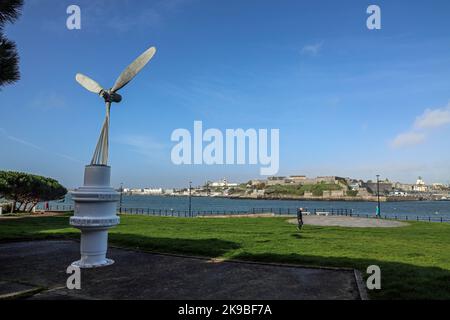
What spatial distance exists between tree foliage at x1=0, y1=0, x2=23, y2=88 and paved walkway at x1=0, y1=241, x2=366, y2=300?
19.6 ft

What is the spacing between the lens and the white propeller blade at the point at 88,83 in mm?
12898

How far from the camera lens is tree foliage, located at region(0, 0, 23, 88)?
11723 millimetres

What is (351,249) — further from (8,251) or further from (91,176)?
(8,251)

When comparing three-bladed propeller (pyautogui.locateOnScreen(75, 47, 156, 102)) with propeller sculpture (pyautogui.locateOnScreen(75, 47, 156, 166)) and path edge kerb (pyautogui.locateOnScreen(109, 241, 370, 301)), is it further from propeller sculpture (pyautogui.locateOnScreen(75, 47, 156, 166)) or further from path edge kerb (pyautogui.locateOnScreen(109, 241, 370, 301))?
path edge kerb (pyautogui.locateOnScreen(109, 241, 370, 301))

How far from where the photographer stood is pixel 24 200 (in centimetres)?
4603

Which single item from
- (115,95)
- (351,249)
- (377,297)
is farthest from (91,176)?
(351,249)

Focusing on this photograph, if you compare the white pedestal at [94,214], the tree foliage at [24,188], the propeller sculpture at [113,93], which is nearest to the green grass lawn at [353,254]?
the white pedestal at [94,214]

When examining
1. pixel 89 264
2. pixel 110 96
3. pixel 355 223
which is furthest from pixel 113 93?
pixel 355 223

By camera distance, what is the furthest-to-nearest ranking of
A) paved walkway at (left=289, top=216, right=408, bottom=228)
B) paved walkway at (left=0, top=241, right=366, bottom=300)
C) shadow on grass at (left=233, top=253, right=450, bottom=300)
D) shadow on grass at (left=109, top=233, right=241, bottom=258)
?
paved walkway at (left=289, top=216, right=408, bottom=228) < shadow on grass at (left=109, top=233, right=241, bottom=258) < paved walkway at (left=0, top=241, right=366, bottom=300) < shadow on grass at (left=233, top=253, right=450, bottom=300)

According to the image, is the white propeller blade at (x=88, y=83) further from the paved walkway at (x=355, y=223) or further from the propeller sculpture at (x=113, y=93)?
the paved walkway at (x=355, y=223)

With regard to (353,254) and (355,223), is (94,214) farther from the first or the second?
(355,223)

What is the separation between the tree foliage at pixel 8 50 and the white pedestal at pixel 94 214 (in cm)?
394

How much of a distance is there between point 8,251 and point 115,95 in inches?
288

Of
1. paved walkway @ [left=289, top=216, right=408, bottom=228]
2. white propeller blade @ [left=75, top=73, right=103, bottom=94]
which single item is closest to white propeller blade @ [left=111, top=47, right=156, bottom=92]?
white propeller blade @ [left=75, top=73, right=103, bottom=94]
